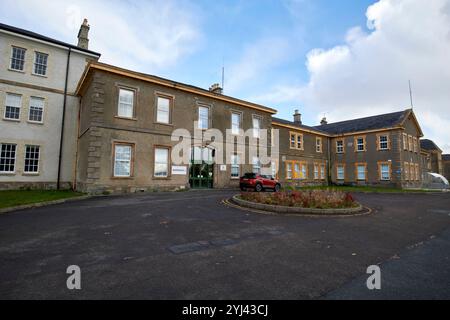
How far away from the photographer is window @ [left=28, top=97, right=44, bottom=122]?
18141 mm

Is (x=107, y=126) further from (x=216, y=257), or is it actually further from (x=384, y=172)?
(x=384, y=172)

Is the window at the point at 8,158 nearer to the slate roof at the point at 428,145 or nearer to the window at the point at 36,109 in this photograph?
the window at the point at 36,109

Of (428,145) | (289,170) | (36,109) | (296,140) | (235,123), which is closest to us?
(36,109)

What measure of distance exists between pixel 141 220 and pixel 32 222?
330 centimetres

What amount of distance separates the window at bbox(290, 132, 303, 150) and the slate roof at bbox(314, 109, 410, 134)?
8.16 meters

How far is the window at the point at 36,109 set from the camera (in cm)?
1814

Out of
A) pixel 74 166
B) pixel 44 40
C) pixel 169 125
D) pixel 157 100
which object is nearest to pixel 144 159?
pixel 169 125

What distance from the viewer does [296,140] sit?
31453 mm

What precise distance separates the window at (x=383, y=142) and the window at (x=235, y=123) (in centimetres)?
2061

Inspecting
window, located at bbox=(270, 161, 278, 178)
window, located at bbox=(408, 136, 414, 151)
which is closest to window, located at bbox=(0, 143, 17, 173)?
window, located at bbox=(270, 161, 278, 178)

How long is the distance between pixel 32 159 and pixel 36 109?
392 cm

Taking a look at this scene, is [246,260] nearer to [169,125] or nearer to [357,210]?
[357,210]

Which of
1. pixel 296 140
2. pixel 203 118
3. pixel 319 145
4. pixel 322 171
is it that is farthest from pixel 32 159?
pixel 322 171

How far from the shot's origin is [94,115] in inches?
607
